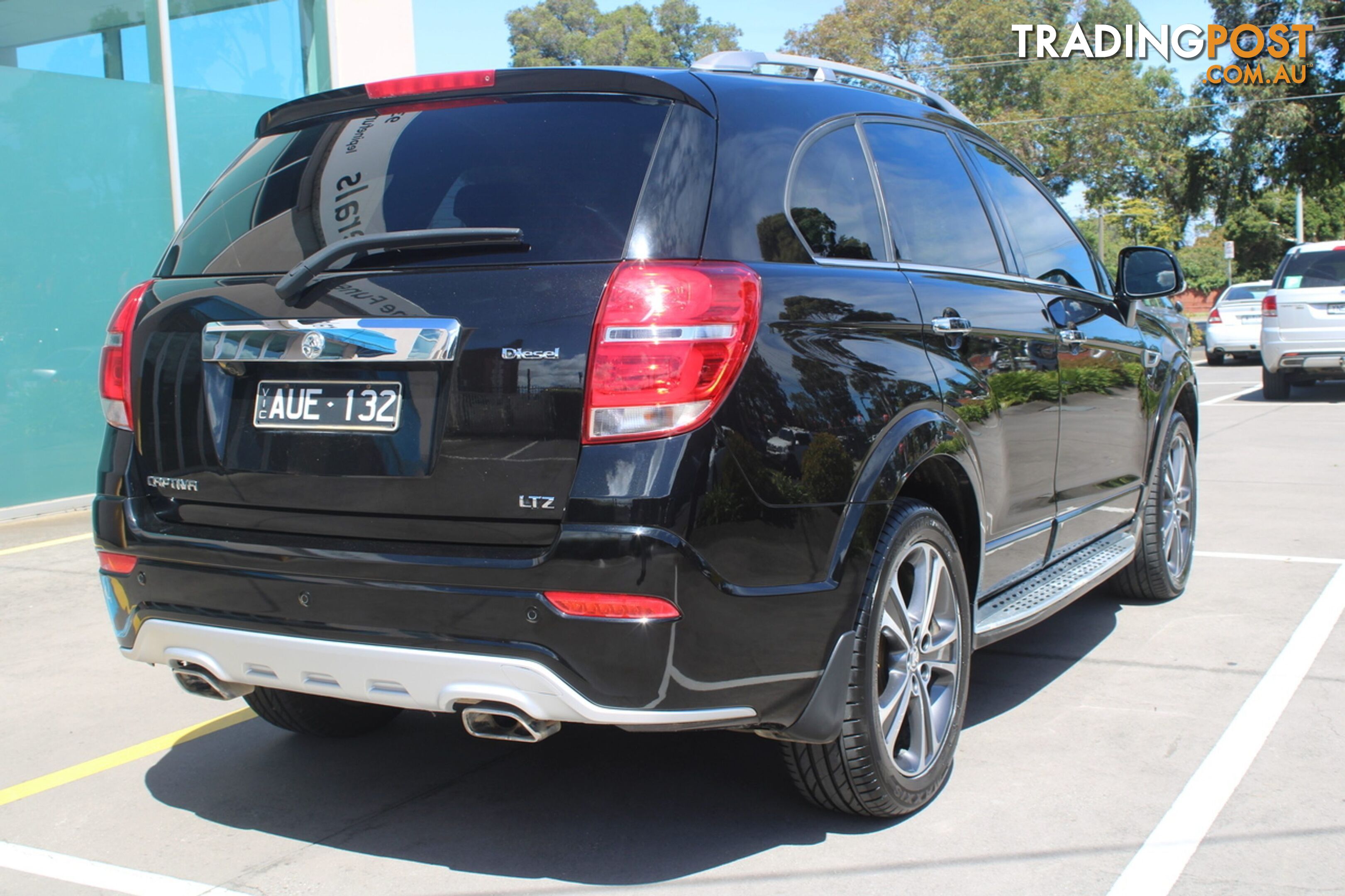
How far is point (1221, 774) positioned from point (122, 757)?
3255 millimetres

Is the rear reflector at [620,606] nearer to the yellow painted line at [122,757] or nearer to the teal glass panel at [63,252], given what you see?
the yellow painted line at [122,757]

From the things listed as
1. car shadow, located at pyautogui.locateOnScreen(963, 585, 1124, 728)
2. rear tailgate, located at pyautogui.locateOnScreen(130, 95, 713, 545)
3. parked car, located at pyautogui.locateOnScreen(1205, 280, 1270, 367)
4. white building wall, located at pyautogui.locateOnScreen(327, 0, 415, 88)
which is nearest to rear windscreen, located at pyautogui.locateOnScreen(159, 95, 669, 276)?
rear tailgate, located at pyautogui.locateOnScreen(130, 95, 713, 545)

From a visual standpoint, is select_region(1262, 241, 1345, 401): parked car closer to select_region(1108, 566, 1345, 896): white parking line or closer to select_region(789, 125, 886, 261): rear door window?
→ select_region(1108, 566, 1345, 896): white parking line

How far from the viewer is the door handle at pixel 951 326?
135 inches

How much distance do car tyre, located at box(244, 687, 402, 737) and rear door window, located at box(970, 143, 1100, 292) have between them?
2.59 metres

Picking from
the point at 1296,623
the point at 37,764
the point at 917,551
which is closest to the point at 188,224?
the point at 37,764

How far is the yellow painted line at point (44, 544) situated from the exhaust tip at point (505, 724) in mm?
5287

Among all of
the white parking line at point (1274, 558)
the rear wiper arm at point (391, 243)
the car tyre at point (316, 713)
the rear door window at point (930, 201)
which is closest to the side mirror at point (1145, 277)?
the rear door window at point (930, 201)

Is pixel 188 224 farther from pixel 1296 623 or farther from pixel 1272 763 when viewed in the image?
pixel 1296 623

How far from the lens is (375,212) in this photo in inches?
117

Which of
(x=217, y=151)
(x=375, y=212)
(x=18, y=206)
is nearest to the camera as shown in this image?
(x=375, y=212)

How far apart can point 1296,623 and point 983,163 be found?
7.73 ft

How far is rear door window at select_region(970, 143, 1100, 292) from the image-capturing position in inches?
171

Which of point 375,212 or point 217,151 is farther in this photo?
point 217,151
